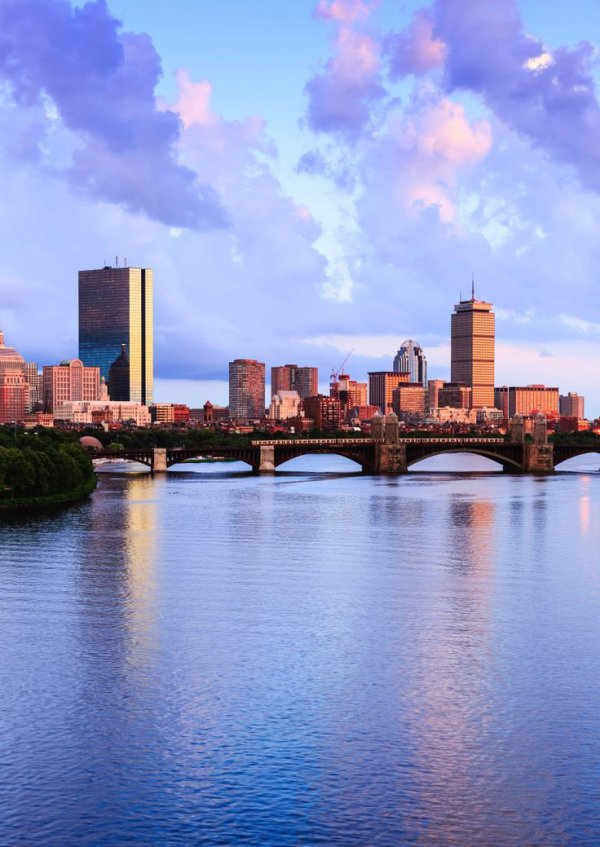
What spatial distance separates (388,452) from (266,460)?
708 inches

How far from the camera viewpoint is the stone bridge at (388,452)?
530ft

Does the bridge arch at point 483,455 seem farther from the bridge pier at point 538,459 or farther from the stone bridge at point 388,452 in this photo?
the bridge pier at point 538,459

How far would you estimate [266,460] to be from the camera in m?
165

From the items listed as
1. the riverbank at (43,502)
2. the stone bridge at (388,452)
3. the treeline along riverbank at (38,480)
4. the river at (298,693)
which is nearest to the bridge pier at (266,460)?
the stone bridge at (388,452)

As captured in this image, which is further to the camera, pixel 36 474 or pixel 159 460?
pixel 159 460

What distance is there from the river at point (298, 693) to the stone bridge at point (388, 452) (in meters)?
86.9

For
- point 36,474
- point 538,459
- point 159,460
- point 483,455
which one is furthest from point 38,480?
point 538,459

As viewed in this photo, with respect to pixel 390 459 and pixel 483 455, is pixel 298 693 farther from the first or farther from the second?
pixel 483 455

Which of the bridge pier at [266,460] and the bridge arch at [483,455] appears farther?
the bridge arch at [483,455]

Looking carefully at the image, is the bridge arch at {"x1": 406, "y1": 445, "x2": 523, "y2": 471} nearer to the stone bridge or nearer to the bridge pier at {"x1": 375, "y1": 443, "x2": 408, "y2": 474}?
the stone bridge

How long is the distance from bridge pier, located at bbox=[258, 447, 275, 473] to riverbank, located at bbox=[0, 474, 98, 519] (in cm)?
5608

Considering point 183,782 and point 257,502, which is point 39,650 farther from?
point 257,502

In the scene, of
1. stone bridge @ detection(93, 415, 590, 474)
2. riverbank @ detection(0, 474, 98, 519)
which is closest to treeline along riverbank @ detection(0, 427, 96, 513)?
riverbank @ detection(0, 474, 98, 519)

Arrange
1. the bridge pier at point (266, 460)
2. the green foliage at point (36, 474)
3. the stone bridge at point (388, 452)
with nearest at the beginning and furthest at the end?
1. the green foliage at point (36, 474)
2. the stone bridge at point (388, 452)
3. the bridge pier at point (266, 460)
